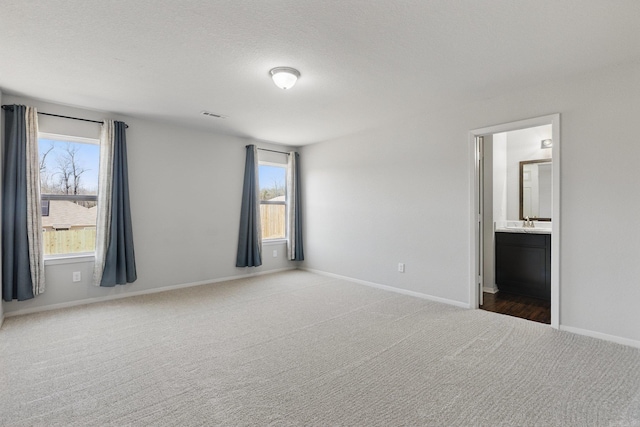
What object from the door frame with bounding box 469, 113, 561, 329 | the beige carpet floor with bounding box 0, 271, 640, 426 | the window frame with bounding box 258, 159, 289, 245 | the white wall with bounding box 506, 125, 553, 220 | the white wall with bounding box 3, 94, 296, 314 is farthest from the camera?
the window frame with bounding box 258, 159, 289, 245

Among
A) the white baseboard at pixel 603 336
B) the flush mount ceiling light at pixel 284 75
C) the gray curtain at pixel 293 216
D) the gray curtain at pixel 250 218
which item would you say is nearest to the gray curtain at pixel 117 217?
the gray curtain at pixel 250 218

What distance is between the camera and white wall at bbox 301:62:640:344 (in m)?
2.87

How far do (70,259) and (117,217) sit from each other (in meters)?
0.72

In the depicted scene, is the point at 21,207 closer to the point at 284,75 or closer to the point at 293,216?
the point at 284,75

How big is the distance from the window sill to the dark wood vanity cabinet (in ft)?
18.5

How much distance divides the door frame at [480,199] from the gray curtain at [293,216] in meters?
3.25

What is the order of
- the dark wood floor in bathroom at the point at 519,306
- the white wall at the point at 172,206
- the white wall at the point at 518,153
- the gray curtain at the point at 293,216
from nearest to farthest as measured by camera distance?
the dark wood floor in bathroom at the point at 519,306
the white wall at the point at 172,206
the white wall at the point at 518,153
the gray curtain at the point at 293,216

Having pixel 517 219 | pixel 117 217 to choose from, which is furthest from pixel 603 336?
pixel 117 217

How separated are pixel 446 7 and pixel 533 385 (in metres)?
2.55

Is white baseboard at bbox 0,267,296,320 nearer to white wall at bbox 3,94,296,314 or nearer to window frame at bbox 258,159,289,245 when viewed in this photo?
white wall at bbox 3,94,296,314

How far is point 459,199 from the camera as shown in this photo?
3.97 meters

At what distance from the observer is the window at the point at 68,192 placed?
3920mm

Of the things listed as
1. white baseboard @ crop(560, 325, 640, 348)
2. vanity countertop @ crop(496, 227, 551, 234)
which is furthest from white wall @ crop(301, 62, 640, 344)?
vanity countertop @ crop(496, 227, 551, 234)

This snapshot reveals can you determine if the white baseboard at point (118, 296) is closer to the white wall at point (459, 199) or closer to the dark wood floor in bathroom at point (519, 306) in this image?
the white wall at point (459, 199)
